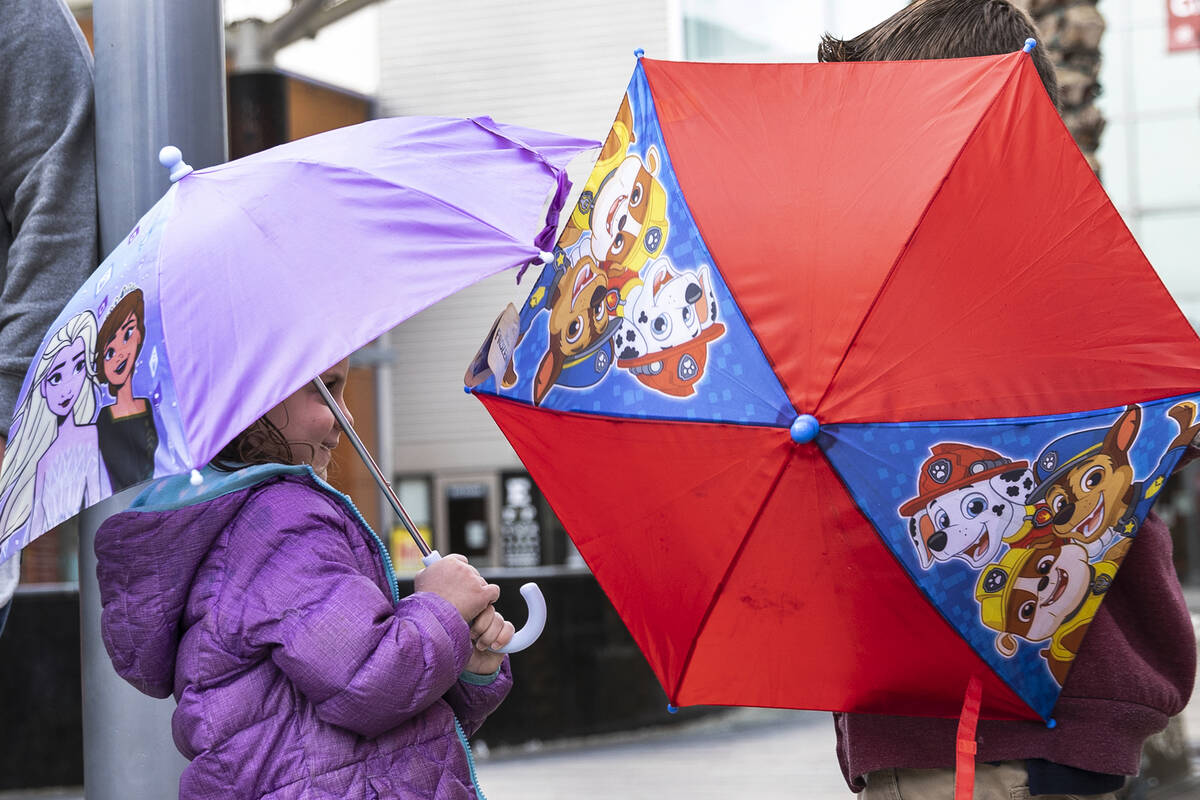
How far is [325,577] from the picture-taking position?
2.38 m

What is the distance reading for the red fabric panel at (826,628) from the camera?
2.32m

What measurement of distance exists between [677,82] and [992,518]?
3.09ft

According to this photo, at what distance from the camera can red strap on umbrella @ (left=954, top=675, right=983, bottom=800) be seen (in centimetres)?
241

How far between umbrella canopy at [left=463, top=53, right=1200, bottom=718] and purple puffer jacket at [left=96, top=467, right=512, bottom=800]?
1.47 feet

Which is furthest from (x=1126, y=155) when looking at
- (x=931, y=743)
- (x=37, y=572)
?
(x=931, y=743)

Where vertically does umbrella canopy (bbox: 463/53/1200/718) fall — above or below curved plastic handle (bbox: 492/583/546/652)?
above

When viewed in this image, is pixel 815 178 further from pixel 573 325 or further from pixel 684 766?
pixel 684 766

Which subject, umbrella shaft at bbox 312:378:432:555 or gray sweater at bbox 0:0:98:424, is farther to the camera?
gray sweater at bbox 0:0:98:424

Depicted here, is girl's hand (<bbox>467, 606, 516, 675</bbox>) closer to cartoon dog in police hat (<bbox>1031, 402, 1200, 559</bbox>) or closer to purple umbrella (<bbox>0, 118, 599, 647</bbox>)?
purple umbrella (<bbox>0, 118, 599, 647</bbox>)

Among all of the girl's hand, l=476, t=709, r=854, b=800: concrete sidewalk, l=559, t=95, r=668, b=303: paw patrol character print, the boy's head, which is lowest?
l=476, t=709, r=854, b=800: concrete sidewalk

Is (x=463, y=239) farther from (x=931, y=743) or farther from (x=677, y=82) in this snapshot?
(x=931, y=743)

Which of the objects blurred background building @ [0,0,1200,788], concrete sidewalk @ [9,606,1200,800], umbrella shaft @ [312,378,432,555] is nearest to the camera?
umbrella shaft @ [312,378,432,555]

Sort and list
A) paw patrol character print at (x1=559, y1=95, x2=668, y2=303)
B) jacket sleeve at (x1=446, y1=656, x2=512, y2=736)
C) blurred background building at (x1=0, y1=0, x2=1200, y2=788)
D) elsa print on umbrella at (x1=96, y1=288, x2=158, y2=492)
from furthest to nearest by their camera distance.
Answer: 1. blurred background building at (x1=0, y1=0, x2=1200, y2=788)
2. jacket sleeve at (x1=446, y1=656, x2=512, y2=736)
3. paw patrol character print at (x1=559, y1=95, x2=668, y2=303)
4. elsa print on umbrella at (x1=96, y1=288, x2=158, y2=492)

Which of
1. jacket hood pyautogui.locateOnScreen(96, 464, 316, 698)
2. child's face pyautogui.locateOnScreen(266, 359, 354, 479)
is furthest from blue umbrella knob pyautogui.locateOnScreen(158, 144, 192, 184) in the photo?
jacket hood pyautogui.locateOnScreen(96, 464, 316, 698)
